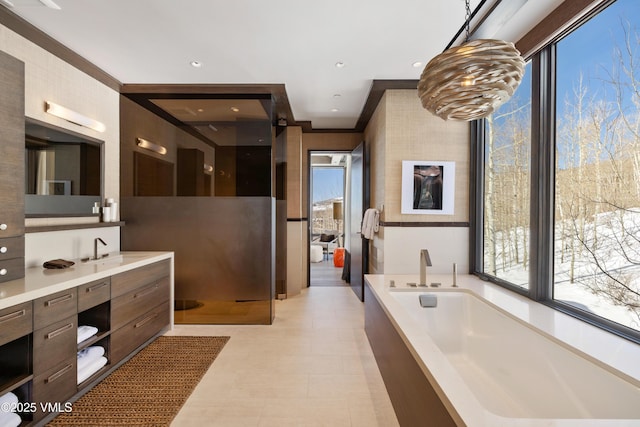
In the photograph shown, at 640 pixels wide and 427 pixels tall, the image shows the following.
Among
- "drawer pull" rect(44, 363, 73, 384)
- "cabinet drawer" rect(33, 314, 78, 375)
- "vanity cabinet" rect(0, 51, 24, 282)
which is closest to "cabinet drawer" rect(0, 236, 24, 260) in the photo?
"vanity cabinet" rect(0, 51, 24, 282)

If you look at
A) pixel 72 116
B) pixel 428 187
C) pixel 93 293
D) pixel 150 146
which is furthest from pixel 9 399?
pixel 428 187

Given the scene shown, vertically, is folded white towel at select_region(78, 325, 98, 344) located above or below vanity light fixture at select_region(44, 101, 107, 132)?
below

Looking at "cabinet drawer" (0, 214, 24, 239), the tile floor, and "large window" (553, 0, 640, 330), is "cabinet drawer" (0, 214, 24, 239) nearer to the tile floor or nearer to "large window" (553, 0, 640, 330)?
the tile floor

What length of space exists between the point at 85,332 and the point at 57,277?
0.44m

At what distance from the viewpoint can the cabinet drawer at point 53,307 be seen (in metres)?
1.74

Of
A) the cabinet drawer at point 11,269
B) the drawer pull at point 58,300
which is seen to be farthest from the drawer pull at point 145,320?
the cabinet drawer at point 11,269

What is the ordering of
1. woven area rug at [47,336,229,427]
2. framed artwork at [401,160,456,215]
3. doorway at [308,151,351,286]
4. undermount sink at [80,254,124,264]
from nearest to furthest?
woven area rug at [47,336,229,427] < undermount sink at [80,254,124,264] < framed artwork at [401,160,456,215] < doorway at [308,151,351,286]

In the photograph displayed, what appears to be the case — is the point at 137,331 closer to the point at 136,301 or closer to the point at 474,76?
the point at 136,301

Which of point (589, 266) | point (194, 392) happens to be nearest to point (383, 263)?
point (589, 266)

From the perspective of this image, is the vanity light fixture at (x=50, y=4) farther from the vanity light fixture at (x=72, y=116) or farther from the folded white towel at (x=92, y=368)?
the folded white towel at (x=92, y=368)

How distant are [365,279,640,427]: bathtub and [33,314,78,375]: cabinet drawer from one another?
211 cm

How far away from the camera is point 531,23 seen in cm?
231

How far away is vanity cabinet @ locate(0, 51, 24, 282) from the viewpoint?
1890 millimetres

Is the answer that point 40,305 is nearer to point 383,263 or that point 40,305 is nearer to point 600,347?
point 383,263
